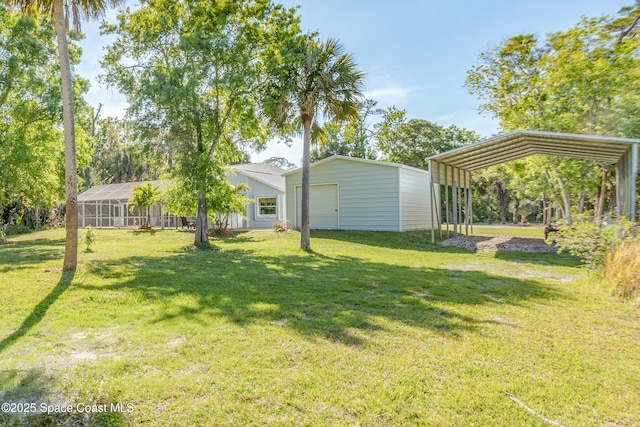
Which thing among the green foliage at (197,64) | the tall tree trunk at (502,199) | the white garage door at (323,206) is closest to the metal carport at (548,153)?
the white garage door at (323,206)

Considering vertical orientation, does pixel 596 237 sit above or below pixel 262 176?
below

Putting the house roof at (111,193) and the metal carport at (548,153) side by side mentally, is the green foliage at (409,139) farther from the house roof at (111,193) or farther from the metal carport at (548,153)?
the house roof at (111,193)

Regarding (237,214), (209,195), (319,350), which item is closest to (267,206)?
(237,214)

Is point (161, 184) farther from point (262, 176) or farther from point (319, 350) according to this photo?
point (319, 350)

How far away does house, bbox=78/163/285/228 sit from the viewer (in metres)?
21.7

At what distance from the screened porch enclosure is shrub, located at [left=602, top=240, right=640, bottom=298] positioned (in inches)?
912

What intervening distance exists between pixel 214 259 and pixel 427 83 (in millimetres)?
12488

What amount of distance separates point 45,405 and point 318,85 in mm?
10015

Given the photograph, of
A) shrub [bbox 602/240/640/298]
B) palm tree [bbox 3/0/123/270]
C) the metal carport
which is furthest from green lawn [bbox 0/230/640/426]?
the metal carport

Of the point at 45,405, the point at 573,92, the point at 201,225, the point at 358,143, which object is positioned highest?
the point at 358,143

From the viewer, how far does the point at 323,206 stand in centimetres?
1795

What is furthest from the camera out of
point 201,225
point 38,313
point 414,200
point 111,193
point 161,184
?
point 111,193

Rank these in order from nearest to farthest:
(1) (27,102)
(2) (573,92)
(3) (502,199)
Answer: (1) (27,102)
(2) (573,92)
(3) (502,199)

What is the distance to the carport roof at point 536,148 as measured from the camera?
995 centimetres
